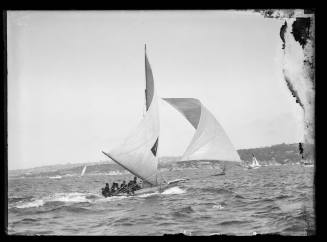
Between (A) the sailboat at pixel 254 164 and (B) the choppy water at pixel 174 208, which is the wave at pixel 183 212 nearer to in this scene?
(B) the choppy water at pixel 174 208

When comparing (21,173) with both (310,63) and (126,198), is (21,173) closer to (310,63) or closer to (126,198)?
(126,198)

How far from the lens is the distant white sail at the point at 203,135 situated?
723 cm

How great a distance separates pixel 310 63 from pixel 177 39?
1.99m

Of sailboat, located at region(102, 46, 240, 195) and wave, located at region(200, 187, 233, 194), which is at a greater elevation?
sailboat, located at region(102, 46, 240, 195)

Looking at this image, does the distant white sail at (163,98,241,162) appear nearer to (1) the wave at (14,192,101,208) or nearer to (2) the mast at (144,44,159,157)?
(2) the mast at (144,44,159,157)

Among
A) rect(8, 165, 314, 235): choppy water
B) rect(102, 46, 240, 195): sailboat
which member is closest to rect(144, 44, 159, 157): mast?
rect(102, 46, 240, 195): sailboat

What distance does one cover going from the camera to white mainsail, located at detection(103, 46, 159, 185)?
7348 mm

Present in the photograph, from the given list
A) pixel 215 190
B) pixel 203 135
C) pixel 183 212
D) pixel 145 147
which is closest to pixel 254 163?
pixel 215 190

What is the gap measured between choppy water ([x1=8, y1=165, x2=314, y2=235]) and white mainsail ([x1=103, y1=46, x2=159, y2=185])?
1.49 feet

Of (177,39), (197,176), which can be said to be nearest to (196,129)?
(197,176)

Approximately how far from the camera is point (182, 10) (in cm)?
708

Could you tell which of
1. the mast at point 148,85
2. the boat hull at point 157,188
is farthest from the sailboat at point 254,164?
the mast at point 148,85

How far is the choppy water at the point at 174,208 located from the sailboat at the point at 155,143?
42cm

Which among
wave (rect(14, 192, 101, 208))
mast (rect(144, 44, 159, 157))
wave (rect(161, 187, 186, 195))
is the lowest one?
wave (rect(14, 192, 101, 208))
